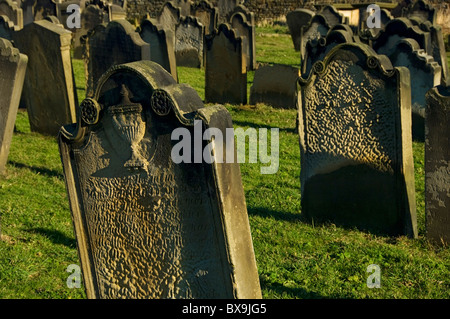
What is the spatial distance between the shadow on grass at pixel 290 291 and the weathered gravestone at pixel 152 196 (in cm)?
99

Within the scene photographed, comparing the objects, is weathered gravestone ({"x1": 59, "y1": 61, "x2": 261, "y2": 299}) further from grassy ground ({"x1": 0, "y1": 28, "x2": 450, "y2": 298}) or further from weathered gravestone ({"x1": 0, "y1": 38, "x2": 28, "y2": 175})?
→ weathered gravestone ({"x1": 0, "y1": 38, "x2": 28, "y2": 175})

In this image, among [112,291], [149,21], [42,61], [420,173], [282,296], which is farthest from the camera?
[149,21]

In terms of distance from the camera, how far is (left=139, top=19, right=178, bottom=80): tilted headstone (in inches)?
419

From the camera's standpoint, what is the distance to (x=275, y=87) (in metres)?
12.1

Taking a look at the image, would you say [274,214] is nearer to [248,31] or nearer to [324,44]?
[324,44]

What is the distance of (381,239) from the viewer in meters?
6.16

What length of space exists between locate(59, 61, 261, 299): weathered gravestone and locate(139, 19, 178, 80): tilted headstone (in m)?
6.13

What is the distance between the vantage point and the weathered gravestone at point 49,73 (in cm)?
926

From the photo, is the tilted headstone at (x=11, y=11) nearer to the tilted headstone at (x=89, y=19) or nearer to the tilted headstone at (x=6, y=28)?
the tilted headstone at (x=89, y=19)

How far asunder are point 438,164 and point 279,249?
1.58 m

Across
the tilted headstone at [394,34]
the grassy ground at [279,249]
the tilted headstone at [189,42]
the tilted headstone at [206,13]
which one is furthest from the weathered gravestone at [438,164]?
the tilted headstone at [206,13]

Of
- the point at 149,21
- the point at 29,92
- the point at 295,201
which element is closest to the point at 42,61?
the point at 29,92

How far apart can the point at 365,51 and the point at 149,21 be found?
6.40 m
